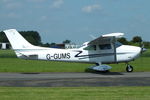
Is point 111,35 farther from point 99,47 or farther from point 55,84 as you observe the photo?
point 55,84

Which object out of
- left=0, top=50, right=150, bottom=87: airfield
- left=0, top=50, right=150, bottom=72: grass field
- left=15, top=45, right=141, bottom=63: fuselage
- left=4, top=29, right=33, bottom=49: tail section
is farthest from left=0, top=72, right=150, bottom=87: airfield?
left=0, top=50, right=150, bottom=72: grass field

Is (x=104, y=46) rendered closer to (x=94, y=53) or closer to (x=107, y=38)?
(x=94, y=53)

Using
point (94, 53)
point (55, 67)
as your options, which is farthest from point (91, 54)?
point (55, 67)

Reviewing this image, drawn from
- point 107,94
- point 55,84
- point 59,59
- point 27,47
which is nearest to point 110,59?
point 59,59

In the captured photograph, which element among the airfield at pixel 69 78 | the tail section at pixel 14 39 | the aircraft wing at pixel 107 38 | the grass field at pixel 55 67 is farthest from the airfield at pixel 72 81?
the grass field at pixel 55 67

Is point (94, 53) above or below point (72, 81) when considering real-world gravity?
above

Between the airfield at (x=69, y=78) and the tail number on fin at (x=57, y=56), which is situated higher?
the tail number on fin at (x=57, y=56)

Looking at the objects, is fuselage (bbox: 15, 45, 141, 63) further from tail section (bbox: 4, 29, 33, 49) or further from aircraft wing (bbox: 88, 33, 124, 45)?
tail section (bbox: 4, 29, 33, 49)

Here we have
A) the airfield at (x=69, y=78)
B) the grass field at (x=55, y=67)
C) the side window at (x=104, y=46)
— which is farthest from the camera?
the grass field at (x=55, y=67)

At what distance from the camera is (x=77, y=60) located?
24.0 meters

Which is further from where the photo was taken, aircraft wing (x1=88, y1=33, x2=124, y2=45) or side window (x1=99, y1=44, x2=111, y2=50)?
side window (x1=99, y1=44, x2=111, y2=50)

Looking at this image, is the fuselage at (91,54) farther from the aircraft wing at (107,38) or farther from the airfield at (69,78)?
the airfield at (69,78)

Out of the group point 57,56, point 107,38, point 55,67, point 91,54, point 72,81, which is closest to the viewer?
point 72,81

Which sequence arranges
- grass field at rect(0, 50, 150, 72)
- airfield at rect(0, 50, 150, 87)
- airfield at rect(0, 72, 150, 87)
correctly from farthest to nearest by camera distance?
grass field at rect(0, 50, 150, 72)
airfield at rect(0, 50, 150, 87)
airfield at rect(0, 72, 150, 87)
